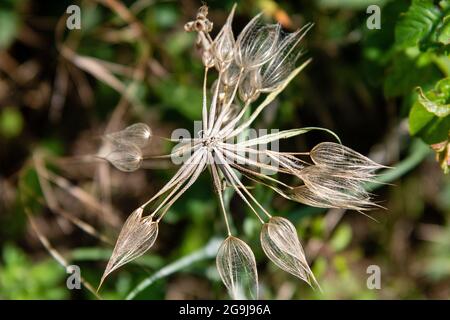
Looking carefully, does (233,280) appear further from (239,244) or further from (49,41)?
(49,41)

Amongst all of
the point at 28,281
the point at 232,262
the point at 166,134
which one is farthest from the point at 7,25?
the point at 232,262

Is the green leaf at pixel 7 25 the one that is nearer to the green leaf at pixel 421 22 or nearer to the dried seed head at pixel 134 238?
the dried seed head at pixel 134 238

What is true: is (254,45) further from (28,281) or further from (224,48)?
(28,281)

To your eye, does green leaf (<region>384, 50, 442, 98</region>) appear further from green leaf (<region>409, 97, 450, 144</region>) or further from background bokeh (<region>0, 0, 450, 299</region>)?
background bokeh (<region>0, 0, 450, 299</region>)

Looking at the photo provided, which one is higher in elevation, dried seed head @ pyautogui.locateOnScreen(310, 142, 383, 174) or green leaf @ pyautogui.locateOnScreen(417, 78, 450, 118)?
green leaf @ pyautogui.locateOnScreen(417, 78, 450, 118)

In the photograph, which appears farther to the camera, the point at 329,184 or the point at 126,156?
the point at 126,156

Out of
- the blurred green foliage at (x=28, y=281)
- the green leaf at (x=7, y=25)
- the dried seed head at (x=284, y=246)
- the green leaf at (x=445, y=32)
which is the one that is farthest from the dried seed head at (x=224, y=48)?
the green leaf at (x=7, y=25)

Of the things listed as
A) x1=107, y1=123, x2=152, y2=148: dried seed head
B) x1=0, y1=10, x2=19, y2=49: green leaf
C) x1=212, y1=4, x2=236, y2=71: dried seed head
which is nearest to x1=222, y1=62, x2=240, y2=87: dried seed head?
x1=212, y1=4, x2=236, y2=71: dried seed head
